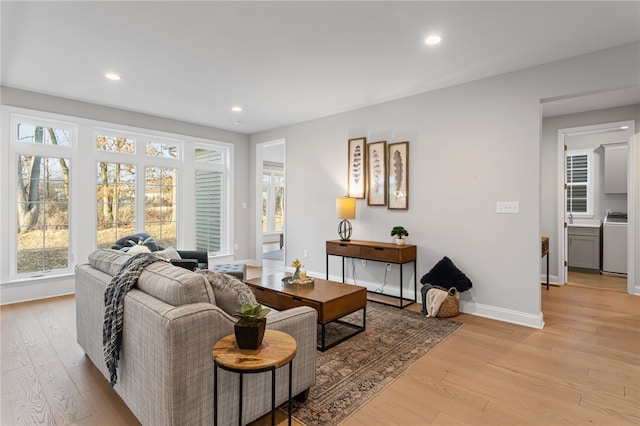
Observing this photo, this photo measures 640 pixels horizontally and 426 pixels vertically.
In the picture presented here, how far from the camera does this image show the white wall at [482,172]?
337 cm

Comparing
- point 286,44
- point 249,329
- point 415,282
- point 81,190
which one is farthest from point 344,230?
point 81,190

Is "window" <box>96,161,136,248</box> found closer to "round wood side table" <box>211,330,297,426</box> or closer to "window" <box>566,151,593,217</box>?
"round wood side table" <box>211,330,297,426</box>

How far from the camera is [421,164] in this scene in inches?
168

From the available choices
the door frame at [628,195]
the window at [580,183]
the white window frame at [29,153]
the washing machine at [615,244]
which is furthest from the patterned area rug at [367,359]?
the window at [580,183]

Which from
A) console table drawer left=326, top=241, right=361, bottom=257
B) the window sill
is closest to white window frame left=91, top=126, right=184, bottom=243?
the window sill

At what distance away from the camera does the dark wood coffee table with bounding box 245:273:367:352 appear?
9.25ft

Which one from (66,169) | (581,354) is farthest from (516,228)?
(66,169)

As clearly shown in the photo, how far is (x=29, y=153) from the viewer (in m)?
4.30

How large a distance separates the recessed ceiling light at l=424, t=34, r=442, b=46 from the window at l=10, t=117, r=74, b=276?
488 cm

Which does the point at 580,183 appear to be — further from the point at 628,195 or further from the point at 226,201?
the point at 226,201

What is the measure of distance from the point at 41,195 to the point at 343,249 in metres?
4.21

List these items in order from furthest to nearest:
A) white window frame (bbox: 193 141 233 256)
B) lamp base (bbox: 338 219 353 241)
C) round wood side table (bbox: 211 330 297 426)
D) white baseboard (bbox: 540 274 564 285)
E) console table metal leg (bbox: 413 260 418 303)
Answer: white window frame (bbox: 193 141 233 256) < white baseboard (bbox: 540 274 564 285) < lamp base (bbox: 338 219 353 241) < console table metal leg (bbox: 413 260 418 303) < round wood side table (bbox: 211 330 297 426)

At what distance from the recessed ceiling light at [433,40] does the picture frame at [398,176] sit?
1561 mm

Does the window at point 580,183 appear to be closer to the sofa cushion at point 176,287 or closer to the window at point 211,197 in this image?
the window at point 211,197
